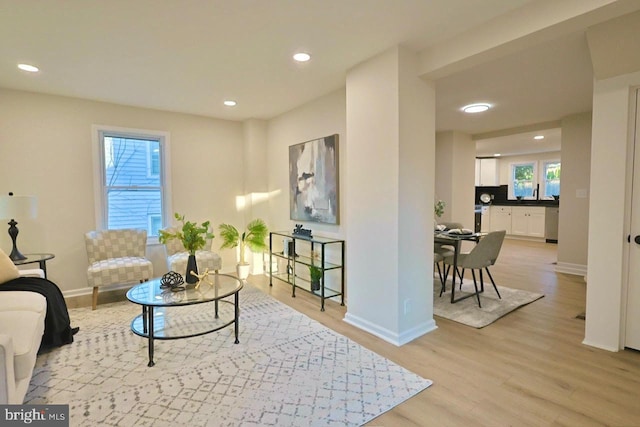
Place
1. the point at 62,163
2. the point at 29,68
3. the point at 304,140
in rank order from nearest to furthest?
the point at 29,68 → the point at 62,163 → the point at 304,140

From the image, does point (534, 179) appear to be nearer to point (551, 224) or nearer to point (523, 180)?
point (523, 180)

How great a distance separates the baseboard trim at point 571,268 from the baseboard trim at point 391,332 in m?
3.44

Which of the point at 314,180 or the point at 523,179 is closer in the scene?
the point at 314,180

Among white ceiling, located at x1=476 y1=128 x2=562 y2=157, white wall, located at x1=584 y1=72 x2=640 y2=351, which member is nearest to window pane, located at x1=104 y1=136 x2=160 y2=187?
white wall, located at x1=584 y1=72 x2=640 y2=351

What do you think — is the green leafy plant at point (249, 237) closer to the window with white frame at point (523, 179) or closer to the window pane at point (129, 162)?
the window pane at point (129, 162)

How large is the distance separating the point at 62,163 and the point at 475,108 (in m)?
5.33

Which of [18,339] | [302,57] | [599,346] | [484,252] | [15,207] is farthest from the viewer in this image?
[484,252]

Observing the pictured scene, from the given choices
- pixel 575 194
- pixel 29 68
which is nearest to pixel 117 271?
pixel 29 68

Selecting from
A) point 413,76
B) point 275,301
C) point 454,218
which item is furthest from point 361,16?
point 454,218

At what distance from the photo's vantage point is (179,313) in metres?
3.30

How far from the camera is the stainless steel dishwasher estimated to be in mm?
7957

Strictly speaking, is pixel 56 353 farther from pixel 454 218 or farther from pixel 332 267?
pixel 454 218

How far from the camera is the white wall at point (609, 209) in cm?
243

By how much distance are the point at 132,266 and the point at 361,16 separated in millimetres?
3453
